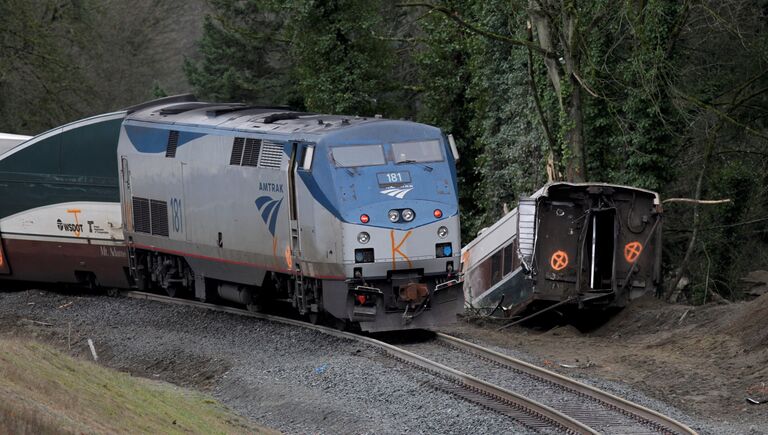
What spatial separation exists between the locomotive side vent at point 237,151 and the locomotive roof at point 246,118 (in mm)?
222

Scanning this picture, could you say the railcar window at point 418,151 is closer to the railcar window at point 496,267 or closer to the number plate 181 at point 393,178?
the number plate 181 at point 393,178

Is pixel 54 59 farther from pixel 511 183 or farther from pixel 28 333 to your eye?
pixel 28 333

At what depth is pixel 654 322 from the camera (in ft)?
63.3

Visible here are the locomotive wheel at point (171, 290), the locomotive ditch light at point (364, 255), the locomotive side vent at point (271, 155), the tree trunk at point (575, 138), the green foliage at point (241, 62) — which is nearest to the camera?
the locomotive ditch light at point (364, 255)

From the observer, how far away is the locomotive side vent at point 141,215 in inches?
851

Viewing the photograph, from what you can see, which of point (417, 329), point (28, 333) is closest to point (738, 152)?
point (417, 329)

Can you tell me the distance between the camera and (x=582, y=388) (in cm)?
1367

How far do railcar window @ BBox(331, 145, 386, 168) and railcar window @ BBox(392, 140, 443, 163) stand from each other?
0.26 metres

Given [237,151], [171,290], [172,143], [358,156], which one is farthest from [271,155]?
[171,290]

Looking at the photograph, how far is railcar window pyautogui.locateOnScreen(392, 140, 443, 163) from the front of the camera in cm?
1731

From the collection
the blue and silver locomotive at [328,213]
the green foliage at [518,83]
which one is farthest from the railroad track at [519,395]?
the green foliage at [518,83]

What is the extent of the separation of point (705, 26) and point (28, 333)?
16.2 meters

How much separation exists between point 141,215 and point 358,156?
256 inches

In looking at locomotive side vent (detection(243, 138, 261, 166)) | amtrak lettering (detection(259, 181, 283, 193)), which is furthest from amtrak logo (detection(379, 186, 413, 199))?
locomotive side vent (detection(243, 138, 261, 166))
